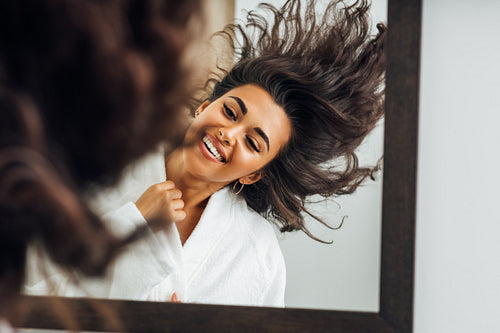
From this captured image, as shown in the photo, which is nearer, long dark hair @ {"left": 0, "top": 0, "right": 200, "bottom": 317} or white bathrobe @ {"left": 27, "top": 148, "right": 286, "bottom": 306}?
long dark hair @ {"left": 0, "top": 0, "right": 200, "bottom": 317}

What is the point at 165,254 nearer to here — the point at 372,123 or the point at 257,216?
the point at 257,216

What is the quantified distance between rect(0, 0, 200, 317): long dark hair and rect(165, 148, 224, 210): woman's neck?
406 millimetres

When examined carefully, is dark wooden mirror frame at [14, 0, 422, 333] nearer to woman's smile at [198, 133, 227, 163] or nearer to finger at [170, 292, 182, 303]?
finger at [170, 292, 182, 303]

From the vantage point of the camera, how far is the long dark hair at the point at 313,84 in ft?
2.19

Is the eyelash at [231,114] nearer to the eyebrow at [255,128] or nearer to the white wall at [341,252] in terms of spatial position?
the eyebrow at [255,128]

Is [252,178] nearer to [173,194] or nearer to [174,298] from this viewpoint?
[173,194]

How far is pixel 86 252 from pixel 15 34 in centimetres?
13

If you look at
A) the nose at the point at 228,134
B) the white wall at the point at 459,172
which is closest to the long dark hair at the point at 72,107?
the nose at the point at 228,134

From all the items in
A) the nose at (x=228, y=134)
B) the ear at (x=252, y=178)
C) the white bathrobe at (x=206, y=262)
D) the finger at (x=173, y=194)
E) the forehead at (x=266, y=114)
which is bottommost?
the white bathrobe at (x=206, y=262)

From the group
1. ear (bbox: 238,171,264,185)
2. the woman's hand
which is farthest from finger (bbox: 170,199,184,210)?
ear (bbox: 238,171,264,185)

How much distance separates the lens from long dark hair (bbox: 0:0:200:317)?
224 millimetres

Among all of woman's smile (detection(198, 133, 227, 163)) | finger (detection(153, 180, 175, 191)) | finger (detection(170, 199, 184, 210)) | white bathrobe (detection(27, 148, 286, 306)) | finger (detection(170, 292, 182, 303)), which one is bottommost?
finger (detection(170, 292, 182, 303))

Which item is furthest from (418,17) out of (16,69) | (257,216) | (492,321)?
(16,69)

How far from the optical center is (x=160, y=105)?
0.84ft
